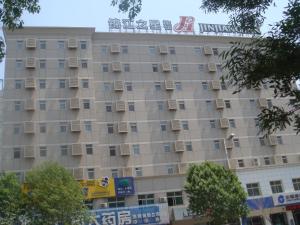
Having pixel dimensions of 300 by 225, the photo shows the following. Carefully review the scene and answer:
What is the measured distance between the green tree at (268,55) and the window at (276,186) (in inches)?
1361

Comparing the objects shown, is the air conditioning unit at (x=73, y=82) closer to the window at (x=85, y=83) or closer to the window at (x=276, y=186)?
the window at (x=85, y=83)

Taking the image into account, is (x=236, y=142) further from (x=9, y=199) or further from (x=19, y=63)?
(x=19, y=63)

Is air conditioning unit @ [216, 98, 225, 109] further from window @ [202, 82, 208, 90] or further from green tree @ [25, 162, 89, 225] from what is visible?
green tree @ [25, 162, 89, 225]

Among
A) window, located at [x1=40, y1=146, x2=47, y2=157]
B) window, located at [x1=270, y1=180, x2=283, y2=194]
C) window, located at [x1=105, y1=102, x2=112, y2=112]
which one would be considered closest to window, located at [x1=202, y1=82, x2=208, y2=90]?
window, located at [x1=105, y1=102, x2=112, y2=112]

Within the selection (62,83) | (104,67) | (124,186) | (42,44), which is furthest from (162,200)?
(42,44)

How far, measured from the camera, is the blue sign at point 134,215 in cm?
3506

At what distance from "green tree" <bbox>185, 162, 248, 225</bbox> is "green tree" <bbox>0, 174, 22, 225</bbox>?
1375 cm

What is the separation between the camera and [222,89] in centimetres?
4491

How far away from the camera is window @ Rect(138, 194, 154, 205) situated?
37375 millimetres

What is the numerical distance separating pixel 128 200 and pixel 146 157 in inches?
191

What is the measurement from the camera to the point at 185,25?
1848 inches

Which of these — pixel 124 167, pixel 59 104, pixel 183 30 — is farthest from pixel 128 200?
pixel 183 30

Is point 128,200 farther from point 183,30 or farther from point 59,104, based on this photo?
point 183,30

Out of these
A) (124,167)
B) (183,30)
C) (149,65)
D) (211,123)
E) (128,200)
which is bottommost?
(128,200)
